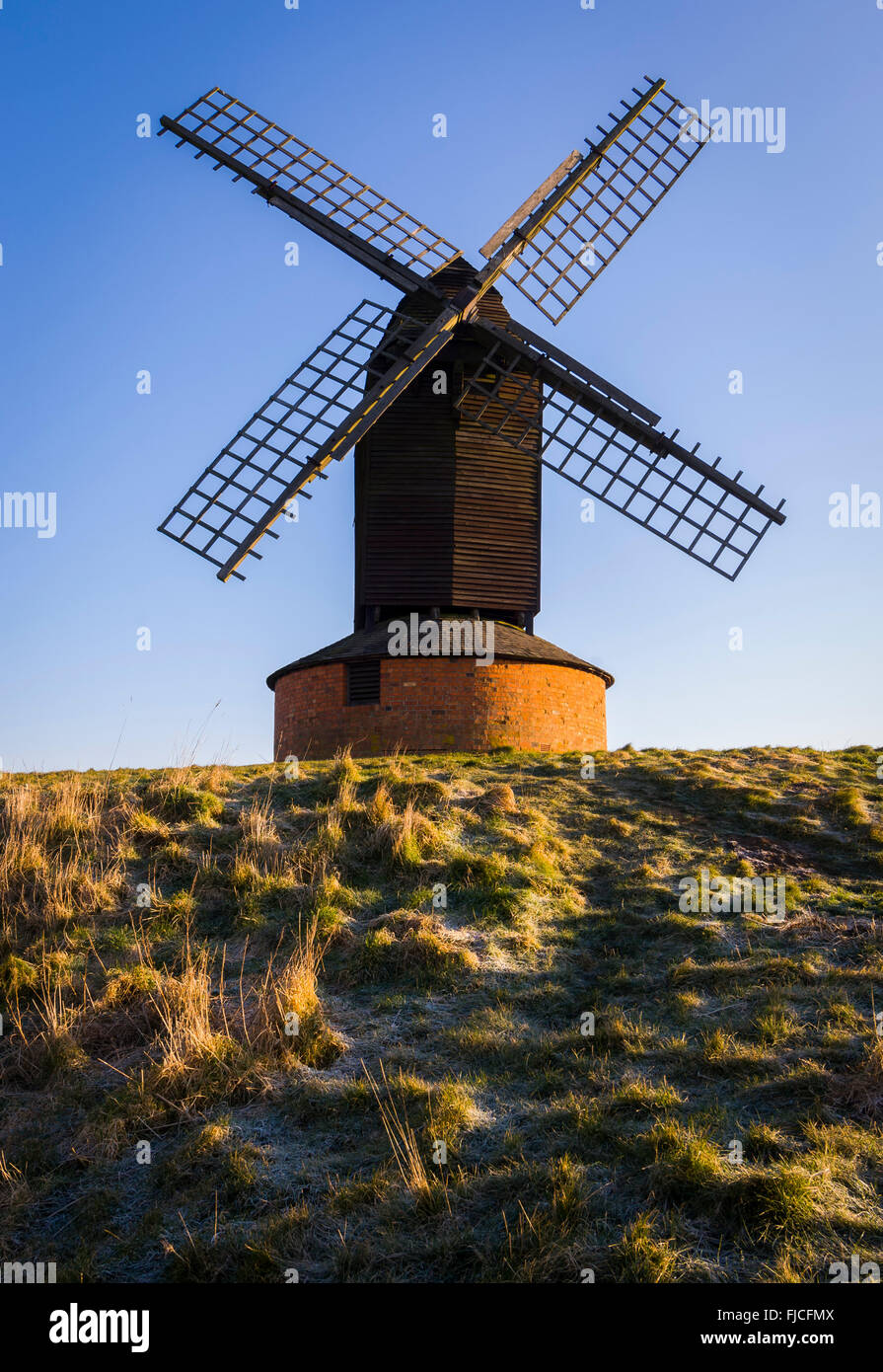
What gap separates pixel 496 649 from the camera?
1919 cm

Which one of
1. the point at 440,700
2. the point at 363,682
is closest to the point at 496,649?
the point at 440,700

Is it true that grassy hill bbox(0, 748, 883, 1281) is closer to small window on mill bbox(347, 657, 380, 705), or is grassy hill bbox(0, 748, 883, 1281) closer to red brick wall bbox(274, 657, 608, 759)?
red brick wall bbox(274, 657, 608, 759)

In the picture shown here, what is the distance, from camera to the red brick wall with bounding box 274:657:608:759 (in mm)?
18938

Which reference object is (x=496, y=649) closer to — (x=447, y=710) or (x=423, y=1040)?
(x=447, y=710)

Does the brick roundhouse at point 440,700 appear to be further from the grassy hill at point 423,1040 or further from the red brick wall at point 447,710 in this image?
the grassy hill at point 423,1040

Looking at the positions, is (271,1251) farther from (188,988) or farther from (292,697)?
(292,697)

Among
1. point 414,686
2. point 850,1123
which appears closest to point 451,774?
point 414,686

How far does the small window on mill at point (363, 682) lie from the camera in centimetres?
1948

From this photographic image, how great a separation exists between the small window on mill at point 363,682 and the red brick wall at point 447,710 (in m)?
0.13

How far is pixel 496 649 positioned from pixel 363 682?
8.73 ft

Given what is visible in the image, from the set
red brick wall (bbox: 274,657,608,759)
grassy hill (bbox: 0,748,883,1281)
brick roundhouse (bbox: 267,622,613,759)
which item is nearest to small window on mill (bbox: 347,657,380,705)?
brick roundhouse (bbox: 267,622,613,759)

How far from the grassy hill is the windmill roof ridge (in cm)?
570

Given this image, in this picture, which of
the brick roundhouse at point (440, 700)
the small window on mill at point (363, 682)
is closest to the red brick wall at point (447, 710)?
the brick roundhouse at point (440, 700)
